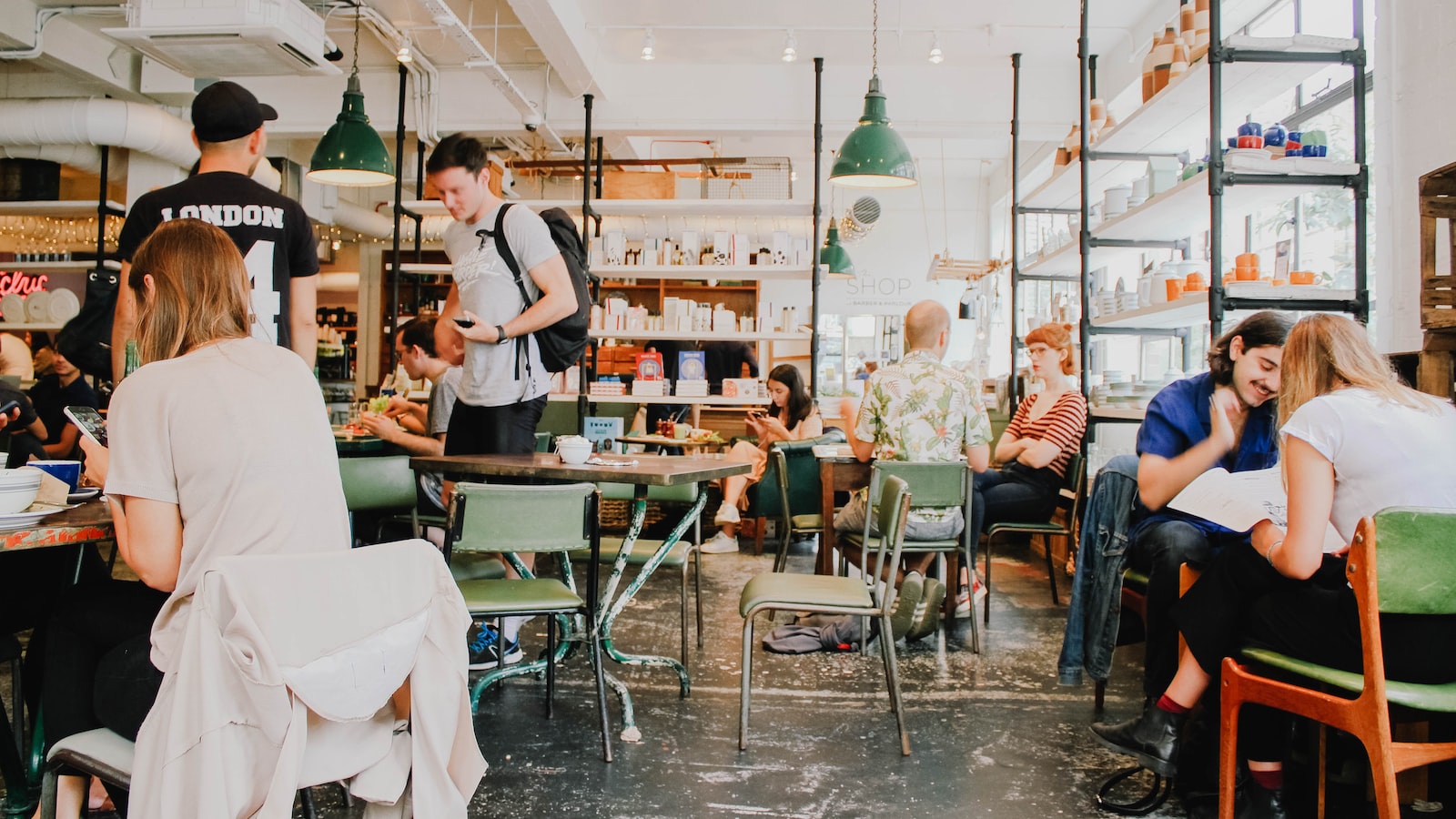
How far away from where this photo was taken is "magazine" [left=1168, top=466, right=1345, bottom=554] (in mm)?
2271

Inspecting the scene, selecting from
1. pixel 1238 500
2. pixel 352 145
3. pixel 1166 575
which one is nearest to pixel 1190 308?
pixel 1166 575

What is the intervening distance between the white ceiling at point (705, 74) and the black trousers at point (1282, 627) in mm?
5773

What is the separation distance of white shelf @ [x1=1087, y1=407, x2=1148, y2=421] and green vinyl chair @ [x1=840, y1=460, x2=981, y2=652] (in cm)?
140

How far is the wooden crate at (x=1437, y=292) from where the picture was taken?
8.55 feet

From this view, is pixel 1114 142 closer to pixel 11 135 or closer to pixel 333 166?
pixel 333 166

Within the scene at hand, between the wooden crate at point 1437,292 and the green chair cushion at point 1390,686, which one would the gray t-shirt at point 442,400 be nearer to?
the green chair cushion at point 1390,686

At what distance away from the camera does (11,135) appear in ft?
23.5

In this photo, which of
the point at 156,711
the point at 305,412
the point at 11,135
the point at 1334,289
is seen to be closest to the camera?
the point at 156,711

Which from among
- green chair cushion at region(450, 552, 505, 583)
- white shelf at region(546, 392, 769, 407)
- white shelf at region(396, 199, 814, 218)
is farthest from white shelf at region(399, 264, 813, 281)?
green chair cushion at region(450, 552, 505, 583)

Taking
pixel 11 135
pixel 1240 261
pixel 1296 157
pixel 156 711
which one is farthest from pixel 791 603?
pixel 11 135

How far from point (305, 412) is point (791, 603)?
1512 millimetres

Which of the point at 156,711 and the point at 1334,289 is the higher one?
the point at 1334,289

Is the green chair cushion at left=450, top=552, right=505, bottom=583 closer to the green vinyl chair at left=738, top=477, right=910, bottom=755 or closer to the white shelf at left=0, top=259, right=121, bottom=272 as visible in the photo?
the green vinyl chair at left=738, top=477, right=910, bottom=755

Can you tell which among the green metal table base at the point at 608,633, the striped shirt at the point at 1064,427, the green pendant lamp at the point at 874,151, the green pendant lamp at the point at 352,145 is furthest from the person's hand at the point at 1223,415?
the green pendant lamp at the point at 352,145
